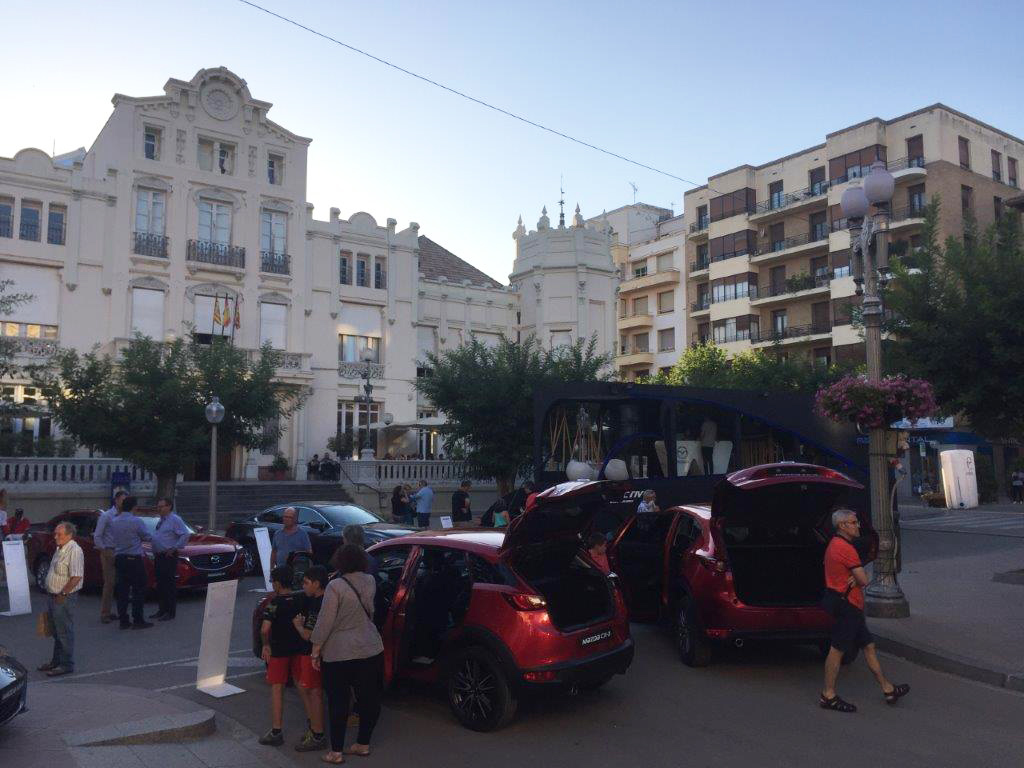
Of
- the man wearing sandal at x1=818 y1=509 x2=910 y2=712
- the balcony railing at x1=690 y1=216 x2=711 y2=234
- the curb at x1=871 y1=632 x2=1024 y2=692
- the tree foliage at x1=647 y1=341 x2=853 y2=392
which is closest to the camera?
the man wearing sandal at x1=818 y1=509 x2=910 y2=712

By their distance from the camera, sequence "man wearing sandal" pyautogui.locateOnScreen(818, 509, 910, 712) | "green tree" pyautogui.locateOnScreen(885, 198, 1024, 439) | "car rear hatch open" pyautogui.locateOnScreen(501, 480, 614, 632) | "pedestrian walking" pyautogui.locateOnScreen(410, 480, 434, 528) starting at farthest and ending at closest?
1. "pedestrian walking" pyautogui.locateOnScreen(410, 480, 434, 528)
2. "green tree" pyautogui.locateOnScreen(885, 198, 1024, 439)
3. "man wearing sandal" pyautogui.locateOnScreen(818, 509, 910, 712)
4. "car rear hatch open" pyautogui.locateOnScreen(501, 480, 614, 632)

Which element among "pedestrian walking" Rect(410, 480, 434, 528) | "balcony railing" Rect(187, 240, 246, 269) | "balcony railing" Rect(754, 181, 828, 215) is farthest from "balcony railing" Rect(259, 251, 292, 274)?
"balcony railing" Rect(754, 181, 828, 215)

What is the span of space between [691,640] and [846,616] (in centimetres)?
187

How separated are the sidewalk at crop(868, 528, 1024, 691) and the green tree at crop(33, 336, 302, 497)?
1789 centimetres

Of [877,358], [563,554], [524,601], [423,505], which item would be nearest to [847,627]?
[563,554]

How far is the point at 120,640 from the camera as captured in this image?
10.9 meters

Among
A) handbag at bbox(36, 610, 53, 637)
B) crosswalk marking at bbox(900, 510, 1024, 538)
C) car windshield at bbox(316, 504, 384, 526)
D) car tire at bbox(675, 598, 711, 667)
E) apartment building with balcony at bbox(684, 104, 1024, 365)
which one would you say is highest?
apartment building with balcony at bbox(684, 104, 1024, 365)

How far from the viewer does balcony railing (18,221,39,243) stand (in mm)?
32094

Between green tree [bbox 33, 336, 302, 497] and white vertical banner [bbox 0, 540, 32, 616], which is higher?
green tree [bbox 33, 336, 302, 497]

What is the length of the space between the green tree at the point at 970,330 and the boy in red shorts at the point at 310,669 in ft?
40.5

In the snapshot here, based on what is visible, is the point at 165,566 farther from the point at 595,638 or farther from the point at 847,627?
the point at 847,627

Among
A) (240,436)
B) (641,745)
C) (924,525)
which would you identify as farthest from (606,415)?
(924,525)

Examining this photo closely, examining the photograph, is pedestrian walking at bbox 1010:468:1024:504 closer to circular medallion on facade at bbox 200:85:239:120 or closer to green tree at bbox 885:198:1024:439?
green tree at bbox 885:198:1024:439

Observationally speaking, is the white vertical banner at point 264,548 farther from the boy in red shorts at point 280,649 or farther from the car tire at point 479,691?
the car tire at point 479,691
